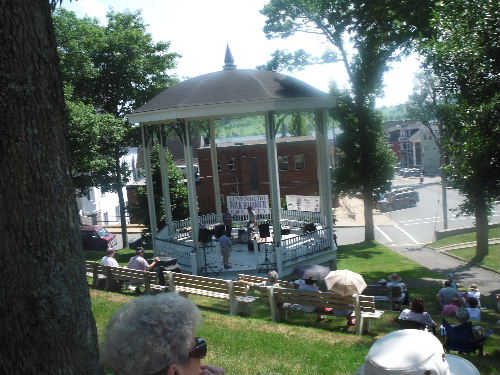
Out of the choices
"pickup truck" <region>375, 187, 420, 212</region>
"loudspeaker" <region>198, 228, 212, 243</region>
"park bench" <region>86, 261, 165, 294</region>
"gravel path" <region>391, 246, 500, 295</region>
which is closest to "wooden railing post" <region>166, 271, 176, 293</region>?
"park bench" <region>86, 261, 165, 294</region>

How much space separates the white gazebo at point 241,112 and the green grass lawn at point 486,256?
10.1 m

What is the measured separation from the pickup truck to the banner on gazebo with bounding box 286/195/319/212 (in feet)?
103

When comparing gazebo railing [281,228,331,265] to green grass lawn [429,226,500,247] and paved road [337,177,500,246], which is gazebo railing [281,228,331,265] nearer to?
paved road [337,177,500,246]

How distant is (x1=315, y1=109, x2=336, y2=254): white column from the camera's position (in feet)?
69.8

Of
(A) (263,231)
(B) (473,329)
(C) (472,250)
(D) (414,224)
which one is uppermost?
(A) (263,231)

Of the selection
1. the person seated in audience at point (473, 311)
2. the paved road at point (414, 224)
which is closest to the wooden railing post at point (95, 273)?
the person seated in audience at point (473, 311)

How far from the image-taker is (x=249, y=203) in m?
21.5

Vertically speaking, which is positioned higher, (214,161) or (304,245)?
(214,161)

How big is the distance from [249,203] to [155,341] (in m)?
18.8

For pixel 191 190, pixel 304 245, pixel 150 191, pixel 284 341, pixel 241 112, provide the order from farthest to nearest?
pixel 150 191, pixel 304 245, pixel 191 190, pixel 241 112, pixel 284 341

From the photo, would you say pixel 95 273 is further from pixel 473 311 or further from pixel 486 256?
pixel 486 256

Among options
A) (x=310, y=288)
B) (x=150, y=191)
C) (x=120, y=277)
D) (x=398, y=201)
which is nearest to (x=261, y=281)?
(x=310, y=288)

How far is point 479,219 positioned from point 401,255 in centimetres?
476

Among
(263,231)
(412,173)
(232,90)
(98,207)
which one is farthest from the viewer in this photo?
(412,173)
